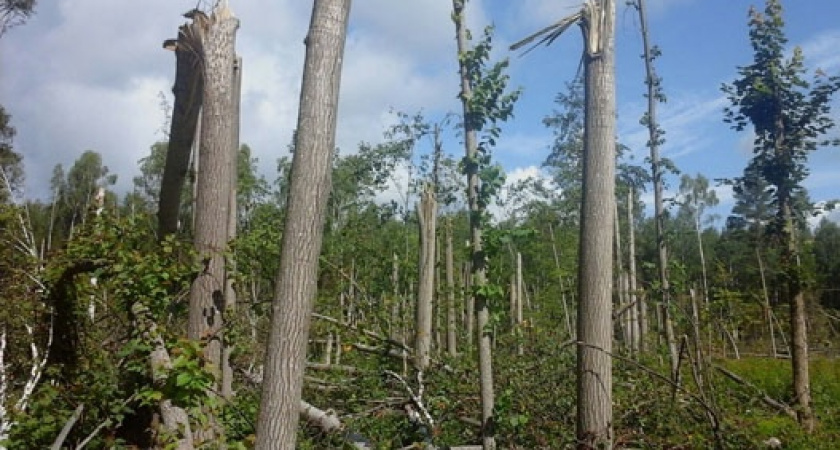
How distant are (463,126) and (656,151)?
7.89 m

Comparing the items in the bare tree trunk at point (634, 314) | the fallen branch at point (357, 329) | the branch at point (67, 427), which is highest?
the bare tree trunk at point (634, 314)

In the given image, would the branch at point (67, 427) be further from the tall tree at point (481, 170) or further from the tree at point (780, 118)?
the tree at point (780, 118)

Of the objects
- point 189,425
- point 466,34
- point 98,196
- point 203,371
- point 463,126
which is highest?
point 466,34

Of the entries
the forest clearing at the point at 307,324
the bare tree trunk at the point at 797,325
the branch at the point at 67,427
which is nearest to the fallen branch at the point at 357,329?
the forest clearing at the point at 307,324

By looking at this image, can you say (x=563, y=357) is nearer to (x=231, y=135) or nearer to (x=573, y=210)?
(x=231, y=135)

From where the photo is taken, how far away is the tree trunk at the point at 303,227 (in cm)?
406

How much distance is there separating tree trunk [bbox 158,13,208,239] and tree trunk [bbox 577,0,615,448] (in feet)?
12.0

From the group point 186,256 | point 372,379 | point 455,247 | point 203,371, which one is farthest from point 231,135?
point 455,247

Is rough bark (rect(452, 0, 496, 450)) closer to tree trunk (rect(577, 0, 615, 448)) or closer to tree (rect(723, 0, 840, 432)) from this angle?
tree trunk (rect(577, 0, 615, 448))

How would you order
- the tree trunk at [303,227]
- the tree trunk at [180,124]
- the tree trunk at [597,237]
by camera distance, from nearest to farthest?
the tree trunk at [303,227]
the tree trunk at [597,237]
the tree trunk at [180,124]

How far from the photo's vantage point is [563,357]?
1005 centimetres

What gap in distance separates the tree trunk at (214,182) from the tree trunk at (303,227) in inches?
74.8

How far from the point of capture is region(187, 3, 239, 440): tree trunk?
601cm

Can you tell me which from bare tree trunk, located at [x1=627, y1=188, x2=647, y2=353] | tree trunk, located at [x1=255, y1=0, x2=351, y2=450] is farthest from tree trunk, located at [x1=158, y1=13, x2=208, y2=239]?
bare tree trunk, located at [x1=627, y1=188, x2=647, y2=353]
